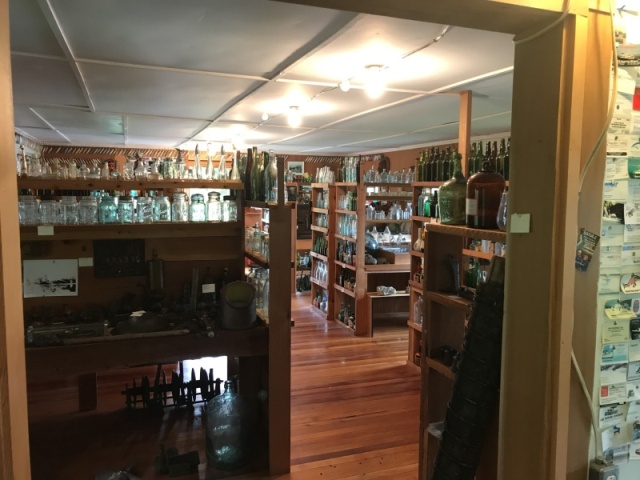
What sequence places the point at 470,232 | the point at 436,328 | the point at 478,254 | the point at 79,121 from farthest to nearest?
the point at 79,121
the point at 478,254
the point at 436,328
the point at 470,232

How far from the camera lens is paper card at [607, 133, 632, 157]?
1.46 meters

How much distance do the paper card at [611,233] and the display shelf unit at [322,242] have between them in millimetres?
5057

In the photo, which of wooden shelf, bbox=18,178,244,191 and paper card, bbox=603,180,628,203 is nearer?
paper card, bbox=603,180,628,203

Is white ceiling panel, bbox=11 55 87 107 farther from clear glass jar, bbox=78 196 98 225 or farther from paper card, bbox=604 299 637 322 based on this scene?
paper card, bbox=604 299 637 322

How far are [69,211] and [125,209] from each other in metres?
0.32

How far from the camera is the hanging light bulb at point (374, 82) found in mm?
3013

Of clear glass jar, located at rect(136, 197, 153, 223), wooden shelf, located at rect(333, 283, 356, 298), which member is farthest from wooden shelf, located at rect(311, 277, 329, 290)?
clear glass jar, located at rect(136, 197, 153, 223)

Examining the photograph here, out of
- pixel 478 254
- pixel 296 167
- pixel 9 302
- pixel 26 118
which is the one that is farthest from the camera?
pixel 296 167

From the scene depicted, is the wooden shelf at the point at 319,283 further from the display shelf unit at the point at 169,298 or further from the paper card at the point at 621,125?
the paper card at the point at 621,125

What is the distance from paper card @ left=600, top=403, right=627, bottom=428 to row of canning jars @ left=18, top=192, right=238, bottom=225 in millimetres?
2502

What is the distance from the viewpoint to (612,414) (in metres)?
1.55

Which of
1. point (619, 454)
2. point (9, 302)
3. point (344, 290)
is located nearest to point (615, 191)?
point (619, 454)

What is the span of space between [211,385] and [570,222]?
9.86ft

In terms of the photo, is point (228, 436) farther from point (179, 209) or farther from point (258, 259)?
point (179, 209)
